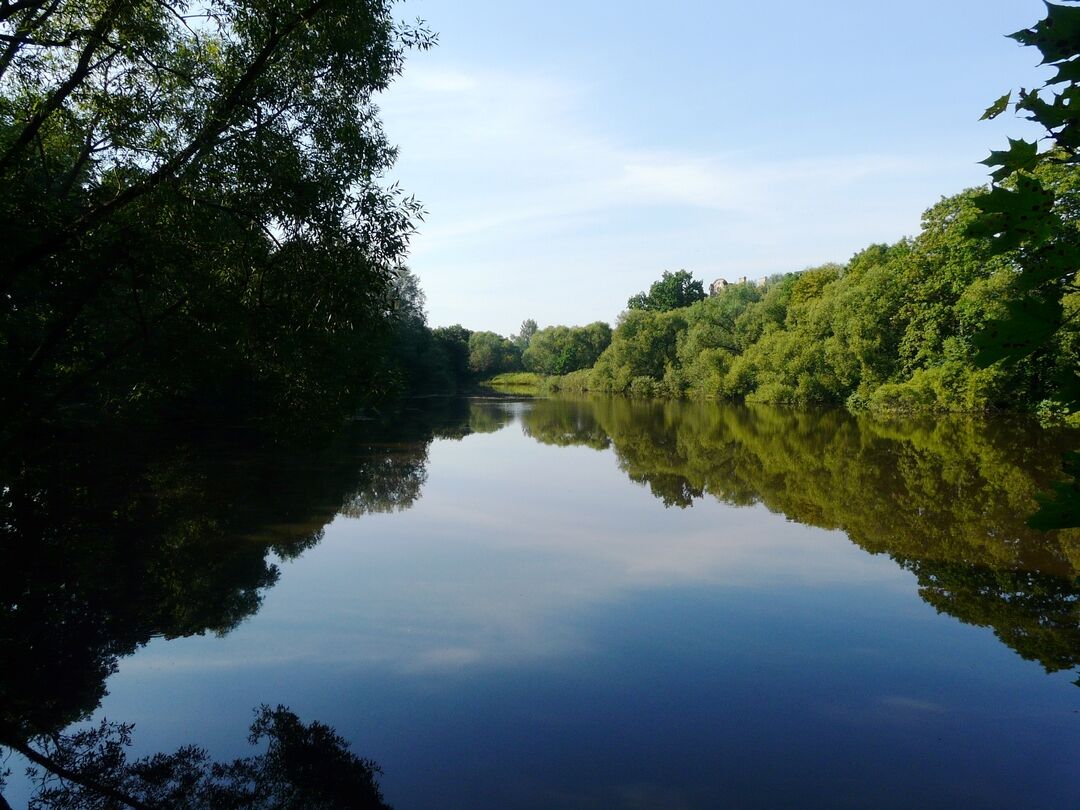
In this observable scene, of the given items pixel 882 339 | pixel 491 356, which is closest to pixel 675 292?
pixel 491 356

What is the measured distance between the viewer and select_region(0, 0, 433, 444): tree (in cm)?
678

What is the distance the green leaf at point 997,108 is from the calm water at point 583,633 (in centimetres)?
114

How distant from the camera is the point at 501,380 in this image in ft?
338

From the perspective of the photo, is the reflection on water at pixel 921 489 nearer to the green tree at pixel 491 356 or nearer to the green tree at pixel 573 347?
the green tree at pixel 573 347

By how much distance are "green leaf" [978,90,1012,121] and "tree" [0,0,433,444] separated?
655cm

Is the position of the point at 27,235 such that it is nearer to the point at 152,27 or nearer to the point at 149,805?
the point at 152,27

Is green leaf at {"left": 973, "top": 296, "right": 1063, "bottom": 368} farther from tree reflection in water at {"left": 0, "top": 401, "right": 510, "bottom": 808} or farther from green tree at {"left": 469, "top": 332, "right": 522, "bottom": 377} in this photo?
green tree at {"left": 469, "top": 332, "right": 522, "bottom": 377}

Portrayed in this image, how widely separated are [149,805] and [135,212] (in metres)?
5.69

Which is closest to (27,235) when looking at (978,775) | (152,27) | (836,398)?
(152,27)

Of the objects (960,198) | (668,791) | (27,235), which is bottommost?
(668,791)

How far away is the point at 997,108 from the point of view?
178cm

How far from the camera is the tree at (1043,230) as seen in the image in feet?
5.04

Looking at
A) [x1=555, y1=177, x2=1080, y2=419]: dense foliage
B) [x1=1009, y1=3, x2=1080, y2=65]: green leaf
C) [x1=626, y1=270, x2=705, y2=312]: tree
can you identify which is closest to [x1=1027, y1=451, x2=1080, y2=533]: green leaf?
[x1=1009, y1=3, x2=1080, y2=65]: green leaf

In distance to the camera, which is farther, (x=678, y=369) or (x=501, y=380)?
(x=501, y=380)
